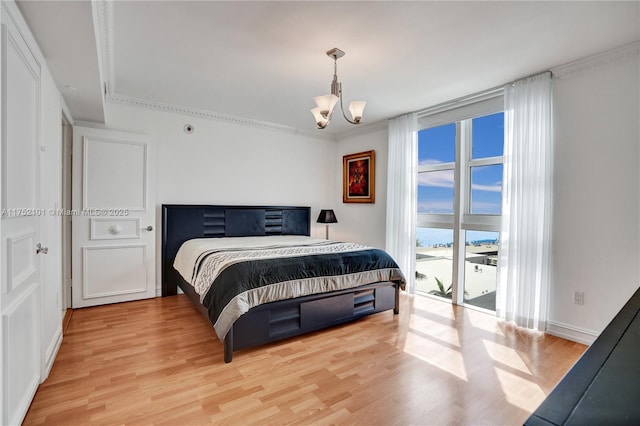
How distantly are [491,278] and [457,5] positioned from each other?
2939 mm

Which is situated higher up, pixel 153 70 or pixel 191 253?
pixel 153 70

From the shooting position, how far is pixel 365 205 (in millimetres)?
5078

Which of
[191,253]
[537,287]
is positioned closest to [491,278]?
[537,287]

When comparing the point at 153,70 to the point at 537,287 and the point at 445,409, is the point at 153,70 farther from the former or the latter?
the point at 537,287

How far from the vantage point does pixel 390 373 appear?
219 cm

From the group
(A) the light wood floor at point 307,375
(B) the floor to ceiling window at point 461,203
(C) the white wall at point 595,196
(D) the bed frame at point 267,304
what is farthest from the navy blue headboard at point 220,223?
(C) the white wall at point 595,196

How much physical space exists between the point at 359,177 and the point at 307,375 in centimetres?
352

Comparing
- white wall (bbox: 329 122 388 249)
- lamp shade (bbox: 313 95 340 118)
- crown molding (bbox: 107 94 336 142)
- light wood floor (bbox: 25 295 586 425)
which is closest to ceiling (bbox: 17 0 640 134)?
crown molding (bbox: 107 94 336 142)

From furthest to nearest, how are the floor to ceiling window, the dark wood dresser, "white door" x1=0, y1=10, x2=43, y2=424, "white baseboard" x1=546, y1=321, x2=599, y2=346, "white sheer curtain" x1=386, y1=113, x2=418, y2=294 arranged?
1. "white sheer curtain" x1=386, y1=113, x2=418, y2=294
2. the floor to ceiling window
3. "white baseboard" x1=546, y1=321, x2=599, y2=346
4. "white door" x1=0, y1=10, x2=43, y2=424
5. the dark wood dresser

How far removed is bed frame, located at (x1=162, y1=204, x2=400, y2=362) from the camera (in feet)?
8.18

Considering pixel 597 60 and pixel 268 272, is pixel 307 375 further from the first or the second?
pixel 597 60

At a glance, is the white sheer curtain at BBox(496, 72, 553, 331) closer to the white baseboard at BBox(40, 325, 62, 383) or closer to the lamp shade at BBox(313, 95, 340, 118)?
the lamp shade at BBox(313, 95, 340, 118)

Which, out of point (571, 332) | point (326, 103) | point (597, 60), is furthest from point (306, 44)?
point (571, 332)

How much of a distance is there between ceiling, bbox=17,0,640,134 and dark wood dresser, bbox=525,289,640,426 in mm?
2096
